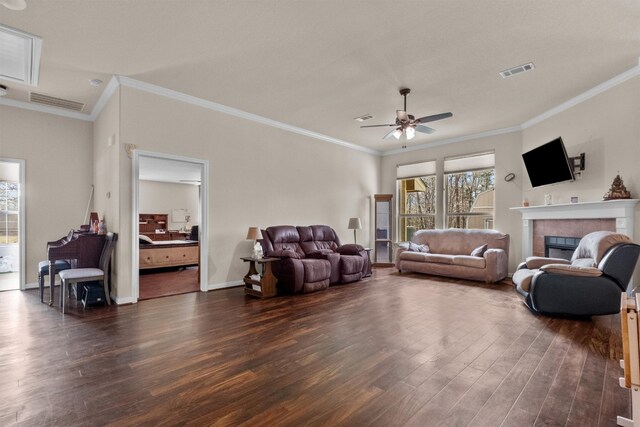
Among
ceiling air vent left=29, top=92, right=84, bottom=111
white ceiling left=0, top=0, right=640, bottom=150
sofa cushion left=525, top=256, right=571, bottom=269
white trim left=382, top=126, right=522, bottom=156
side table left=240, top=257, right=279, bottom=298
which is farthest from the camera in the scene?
white trim left=382, top=126, right=522, bottom=156

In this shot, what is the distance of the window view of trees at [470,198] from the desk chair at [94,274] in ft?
21.7

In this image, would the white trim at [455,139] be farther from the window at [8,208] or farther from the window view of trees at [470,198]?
the window at [8,208]

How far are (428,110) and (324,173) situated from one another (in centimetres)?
260

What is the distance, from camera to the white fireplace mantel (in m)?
4.26

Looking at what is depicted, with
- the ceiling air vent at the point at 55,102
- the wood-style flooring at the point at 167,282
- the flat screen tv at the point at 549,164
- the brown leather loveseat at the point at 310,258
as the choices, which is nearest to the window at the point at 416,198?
the flat screen tv at the point at 549,164

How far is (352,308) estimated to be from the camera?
4.17 metres

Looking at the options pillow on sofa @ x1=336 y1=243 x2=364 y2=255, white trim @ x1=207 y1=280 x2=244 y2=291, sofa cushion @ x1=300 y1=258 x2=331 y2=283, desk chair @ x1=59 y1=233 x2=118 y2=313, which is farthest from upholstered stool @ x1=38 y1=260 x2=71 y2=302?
pillow on sofa @ x1=336 y1=243 x2=364 y2=255

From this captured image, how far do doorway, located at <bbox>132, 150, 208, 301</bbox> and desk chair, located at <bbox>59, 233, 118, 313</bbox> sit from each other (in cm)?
30

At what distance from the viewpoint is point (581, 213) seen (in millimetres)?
4992

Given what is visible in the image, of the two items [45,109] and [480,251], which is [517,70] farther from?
[45,109]

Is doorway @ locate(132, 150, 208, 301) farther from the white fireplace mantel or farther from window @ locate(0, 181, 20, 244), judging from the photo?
the white fireplace mantel

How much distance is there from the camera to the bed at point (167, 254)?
6.63 metres

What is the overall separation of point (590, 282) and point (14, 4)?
6249 millimetres

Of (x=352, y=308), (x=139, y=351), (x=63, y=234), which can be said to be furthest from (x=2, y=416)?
(x=63, y=234)
